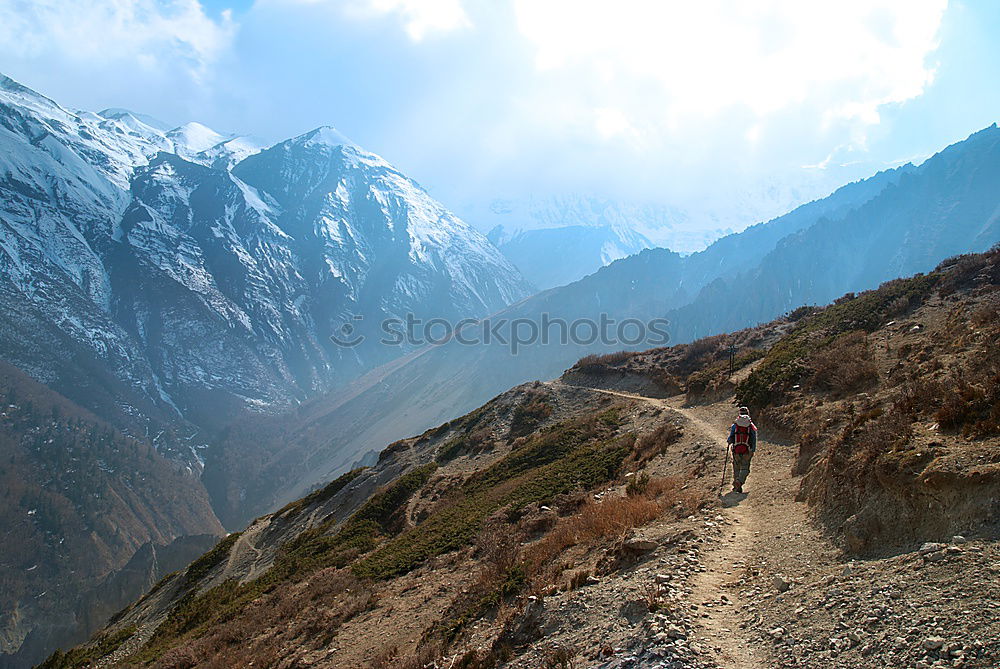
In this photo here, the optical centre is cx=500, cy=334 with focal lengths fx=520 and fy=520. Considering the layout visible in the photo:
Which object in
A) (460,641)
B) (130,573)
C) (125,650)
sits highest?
(460,641)

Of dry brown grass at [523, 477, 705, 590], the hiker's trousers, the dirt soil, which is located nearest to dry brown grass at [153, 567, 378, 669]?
dry brown grass at [523, 477, 705, 590]

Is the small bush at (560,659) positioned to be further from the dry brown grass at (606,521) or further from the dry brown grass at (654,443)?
the dry brown grass at (654,443)

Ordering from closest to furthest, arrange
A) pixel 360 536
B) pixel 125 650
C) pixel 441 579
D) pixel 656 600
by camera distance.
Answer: pixel 656 600 → pixel 441 579 → pixel 125 650 → pixel 360 536

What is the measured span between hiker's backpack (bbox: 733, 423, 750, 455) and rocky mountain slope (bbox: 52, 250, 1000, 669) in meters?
1.01

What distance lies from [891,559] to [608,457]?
16.3 metres

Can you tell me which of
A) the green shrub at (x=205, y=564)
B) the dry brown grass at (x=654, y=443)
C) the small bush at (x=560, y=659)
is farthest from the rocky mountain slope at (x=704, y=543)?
the green shrub at (x=205, y=564)

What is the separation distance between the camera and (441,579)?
16.5 m

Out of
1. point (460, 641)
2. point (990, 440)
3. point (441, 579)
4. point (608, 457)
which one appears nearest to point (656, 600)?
point (460, 641)

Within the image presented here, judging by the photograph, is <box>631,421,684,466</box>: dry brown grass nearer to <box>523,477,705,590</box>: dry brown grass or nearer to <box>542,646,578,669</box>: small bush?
<box>523,477,705,590</box>: dry brown grass

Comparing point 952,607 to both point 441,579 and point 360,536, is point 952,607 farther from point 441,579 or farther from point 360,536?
point 360,536

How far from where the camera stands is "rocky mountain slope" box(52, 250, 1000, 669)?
24.6ft

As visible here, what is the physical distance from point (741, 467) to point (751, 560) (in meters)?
5.33

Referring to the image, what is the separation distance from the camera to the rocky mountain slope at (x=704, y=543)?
750 centimetres

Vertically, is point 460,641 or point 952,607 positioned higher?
point 952,607
